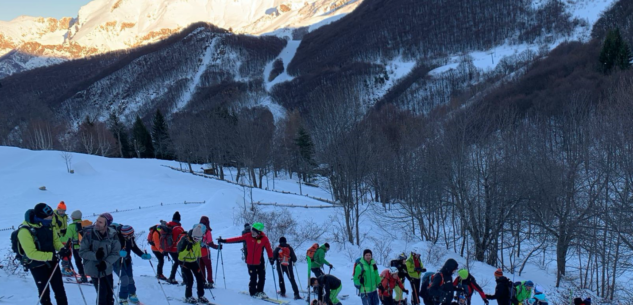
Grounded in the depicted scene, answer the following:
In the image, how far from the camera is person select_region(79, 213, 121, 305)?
5449 millimetres

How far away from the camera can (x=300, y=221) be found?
23297mm

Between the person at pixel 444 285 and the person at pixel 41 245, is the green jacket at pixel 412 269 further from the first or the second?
the person at pixel 41 245

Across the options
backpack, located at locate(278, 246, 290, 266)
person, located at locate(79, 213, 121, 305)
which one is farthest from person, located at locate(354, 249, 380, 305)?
person, located at locate(79, 213, 121, 305)

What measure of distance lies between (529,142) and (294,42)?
552 feet

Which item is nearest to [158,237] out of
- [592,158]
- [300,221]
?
[300,221]

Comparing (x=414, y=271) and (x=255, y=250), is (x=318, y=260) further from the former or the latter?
(x=414, y=271)

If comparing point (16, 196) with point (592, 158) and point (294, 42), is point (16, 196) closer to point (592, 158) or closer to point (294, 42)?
point (592, 158)

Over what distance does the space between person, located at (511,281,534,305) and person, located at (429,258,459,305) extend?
2055 mm

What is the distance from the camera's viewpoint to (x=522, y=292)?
8000 mm

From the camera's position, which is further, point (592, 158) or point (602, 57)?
point (602, 57)

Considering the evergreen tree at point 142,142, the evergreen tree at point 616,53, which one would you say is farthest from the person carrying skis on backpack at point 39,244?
the evergreen tree at point 142,142

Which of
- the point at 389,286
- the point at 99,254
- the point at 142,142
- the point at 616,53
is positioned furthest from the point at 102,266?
the point at 142,142

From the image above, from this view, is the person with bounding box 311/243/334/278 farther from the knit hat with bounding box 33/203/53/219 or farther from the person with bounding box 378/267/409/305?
the knit hat with bounding box 33/203/53/219

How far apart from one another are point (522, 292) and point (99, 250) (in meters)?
8.38
